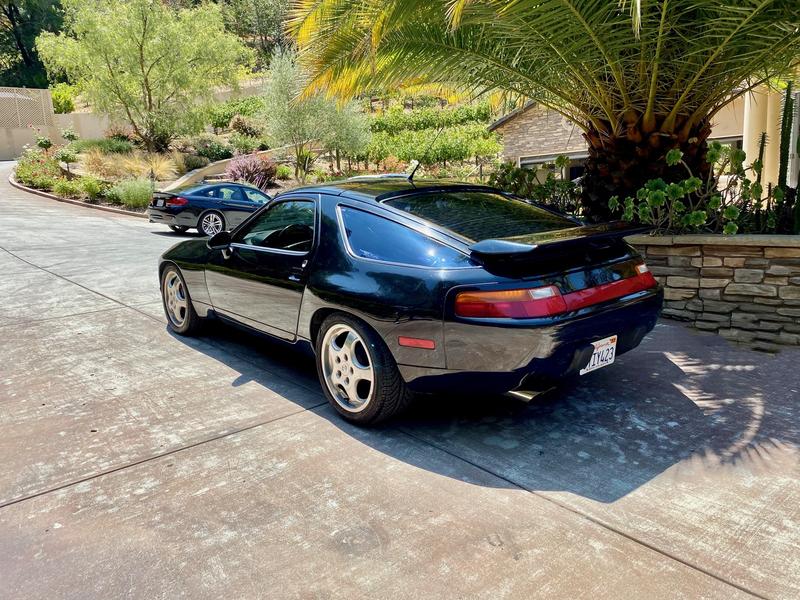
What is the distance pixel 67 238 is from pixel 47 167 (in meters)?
14.0

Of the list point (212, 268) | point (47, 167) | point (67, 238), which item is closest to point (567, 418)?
point (212, 268)

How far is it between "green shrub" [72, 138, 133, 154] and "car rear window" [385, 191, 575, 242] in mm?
25871

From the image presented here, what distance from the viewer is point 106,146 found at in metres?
26.9

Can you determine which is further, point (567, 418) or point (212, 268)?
point (212, 268)

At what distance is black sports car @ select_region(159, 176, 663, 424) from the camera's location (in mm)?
3406

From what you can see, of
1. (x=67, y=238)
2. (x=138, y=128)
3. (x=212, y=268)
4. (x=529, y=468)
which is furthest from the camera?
(x=138, y=128)

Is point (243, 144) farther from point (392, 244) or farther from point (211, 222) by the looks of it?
point (392, 244)

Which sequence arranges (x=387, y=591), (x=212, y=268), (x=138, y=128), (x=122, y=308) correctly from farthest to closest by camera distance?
(x=138, y=128) → (x=122, y=308) → (x=212, y=268) → (x=387, y=591)

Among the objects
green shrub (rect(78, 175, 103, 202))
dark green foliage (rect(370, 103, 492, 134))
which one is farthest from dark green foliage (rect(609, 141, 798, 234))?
dark green foliage (rect(370, 103, 492, 134))

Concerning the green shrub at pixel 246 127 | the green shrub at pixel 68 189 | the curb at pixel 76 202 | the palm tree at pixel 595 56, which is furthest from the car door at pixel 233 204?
the green shrub at pixel 246 127

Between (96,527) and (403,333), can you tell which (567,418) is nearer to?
(403,333)

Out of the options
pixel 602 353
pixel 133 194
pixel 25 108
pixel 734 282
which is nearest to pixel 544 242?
pixel 602 353

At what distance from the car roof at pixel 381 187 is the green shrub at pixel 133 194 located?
54.7 ft

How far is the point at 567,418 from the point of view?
3941 mm
